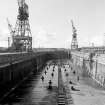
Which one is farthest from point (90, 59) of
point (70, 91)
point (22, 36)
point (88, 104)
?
point (22, 36)

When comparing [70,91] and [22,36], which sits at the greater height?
[22,36]

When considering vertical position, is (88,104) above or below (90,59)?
below

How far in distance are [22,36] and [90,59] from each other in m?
35.6

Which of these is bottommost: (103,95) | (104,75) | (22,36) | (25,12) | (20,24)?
(103,95)

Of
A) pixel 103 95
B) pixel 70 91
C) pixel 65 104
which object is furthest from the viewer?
pixel 70 91

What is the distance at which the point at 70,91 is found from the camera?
90.4 ft

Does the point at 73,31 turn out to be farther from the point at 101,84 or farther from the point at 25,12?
the point at 101,84

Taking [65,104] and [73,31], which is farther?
[73,31]

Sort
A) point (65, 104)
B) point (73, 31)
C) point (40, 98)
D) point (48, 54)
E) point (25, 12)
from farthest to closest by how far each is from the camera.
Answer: point (73, 31) < point (48, 54) < point (25, 12) < point (40, 98) < point (65, 104)

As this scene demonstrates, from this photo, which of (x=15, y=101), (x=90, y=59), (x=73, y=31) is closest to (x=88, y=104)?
(x=15, y=101)

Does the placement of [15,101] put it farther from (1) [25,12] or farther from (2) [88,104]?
(1) [25,12]

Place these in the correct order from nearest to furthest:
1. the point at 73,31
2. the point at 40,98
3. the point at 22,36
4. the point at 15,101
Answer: the point at 15,101 → the point at 40,98 → the point at 22,36 → the point at 73,31

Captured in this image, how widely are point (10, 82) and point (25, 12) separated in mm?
51120

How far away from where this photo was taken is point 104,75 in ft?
102
